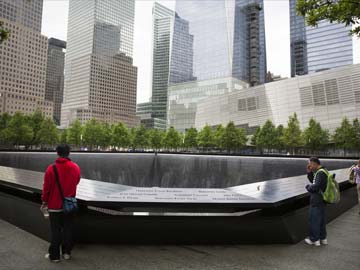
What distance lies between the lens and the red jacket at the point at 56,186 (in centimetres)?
504

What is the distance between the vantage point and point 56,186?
507 cm

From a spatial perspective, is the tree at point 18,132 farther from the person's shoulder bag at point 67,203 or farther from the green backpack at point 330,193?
the green backpack at point 330,193

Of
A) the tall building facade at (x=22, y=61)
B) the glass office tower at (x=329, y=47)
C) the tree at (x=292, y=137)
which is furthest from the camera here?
the tall building facade at (x=22, y=61)

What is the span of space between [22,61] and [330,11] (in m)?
174

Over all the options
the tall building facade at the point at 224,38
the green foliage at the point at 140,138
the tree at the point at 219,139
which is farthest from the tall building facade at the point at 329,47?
the green foliage at the point at 140,138

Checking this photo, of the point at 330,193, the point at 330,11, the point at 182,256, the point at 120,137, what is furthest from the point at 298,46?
the point at 182,256

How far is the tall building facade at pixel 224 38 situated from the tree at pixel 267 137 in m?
52.2

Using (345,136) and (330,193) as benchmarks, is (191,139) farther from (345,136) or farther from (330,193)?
(330,193)

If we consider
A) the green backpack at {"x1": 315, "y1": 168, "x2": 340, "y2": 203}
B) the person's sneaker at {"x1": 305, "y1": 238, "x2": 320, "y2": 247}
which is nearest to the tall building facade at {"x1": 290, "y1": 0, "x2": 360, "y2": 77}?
the green backpack at {"x1": 315, "y1": 168, "x2": 340, "y2": 203}

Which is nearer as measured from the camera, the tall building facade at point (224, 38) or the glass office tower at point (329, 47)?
the glass office tower at point (329, 47)

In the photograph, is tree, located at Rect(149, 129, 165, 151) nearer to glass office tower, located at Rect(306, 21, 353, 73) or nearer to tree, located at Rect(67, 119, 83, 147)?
tree, located at Rect(67, 119, 83, 147)

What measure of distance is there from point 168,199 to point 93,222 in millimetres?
1538

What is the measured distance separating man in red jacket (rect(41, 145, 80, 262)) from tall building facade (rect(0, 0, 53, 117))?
151 m

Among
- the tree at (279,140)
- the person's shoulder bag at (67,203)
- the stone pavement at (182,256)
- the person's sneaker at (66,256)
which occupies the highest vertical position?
the tree at (279,140)
